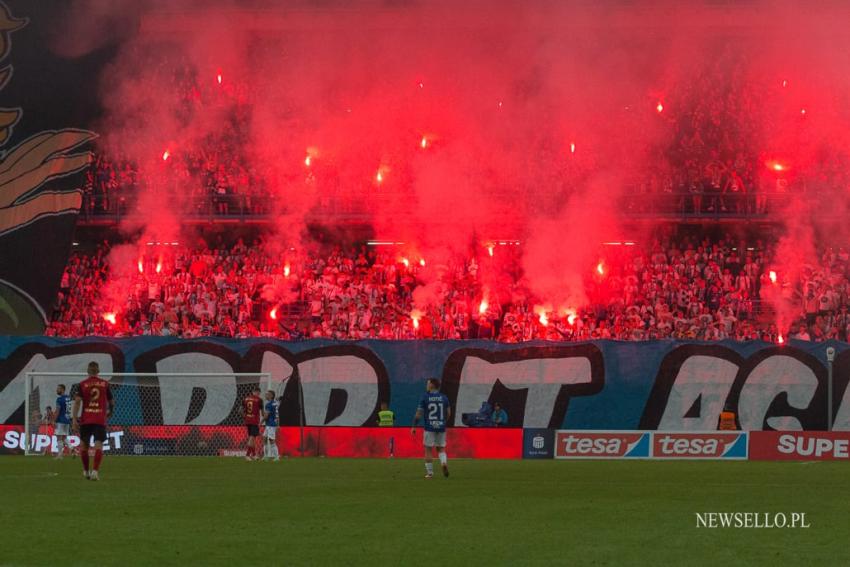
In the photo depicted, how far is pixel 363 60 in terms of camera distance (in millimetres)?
37438

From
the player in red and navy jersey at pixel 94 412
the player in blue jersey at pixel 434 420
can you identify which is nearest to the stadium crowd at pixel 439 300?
the player in blue jersey at pixel 434 420

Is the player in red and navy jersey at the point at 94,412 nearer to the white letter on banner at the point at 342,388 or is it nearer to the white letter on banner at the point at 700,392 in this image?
the white letter on banner at the point at 342,388

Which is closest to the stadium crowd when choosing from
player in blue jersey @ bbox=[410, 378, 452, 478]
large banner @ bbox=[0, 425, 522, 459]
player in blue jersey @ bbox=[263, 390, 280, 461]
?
large banner @ bbox=[0, 425, 522, 459]

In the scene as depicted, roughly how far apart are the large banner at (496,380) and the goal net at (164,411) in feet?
0.14

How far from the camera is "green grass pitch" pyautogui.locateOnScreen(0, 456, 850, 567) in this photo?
32.0 feet

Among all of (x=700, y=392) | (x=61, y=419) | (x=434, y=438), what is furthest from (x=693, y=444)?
(x=61, y=419)

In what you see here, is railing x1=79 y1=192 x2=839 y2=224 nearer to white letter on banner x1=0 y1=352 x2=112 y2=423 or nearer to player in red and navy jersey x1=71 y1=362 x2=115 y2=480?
white letter on banner x1=0 y1=352 x2=112 y2=423

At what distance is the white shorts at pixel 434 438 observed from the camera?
19.1 m

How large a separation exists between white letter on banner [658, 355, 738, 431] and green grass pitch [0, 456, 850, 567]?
580cm

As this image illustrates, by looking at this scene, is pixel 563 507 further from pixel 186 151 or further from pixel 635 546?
pixel 186 151

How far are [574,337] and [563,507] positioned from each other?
1743 centimetres

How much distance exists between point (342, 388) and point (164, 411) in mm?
3824

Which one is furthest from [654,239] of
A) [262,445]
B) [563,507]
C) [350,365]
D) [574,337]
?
[563,507]

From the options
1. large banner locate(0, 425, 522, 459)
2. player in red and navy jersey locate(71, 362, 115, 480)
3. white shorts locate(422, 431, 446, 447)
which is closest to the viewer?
player in red and navy jersey locate(71, 362, 115, 480)
